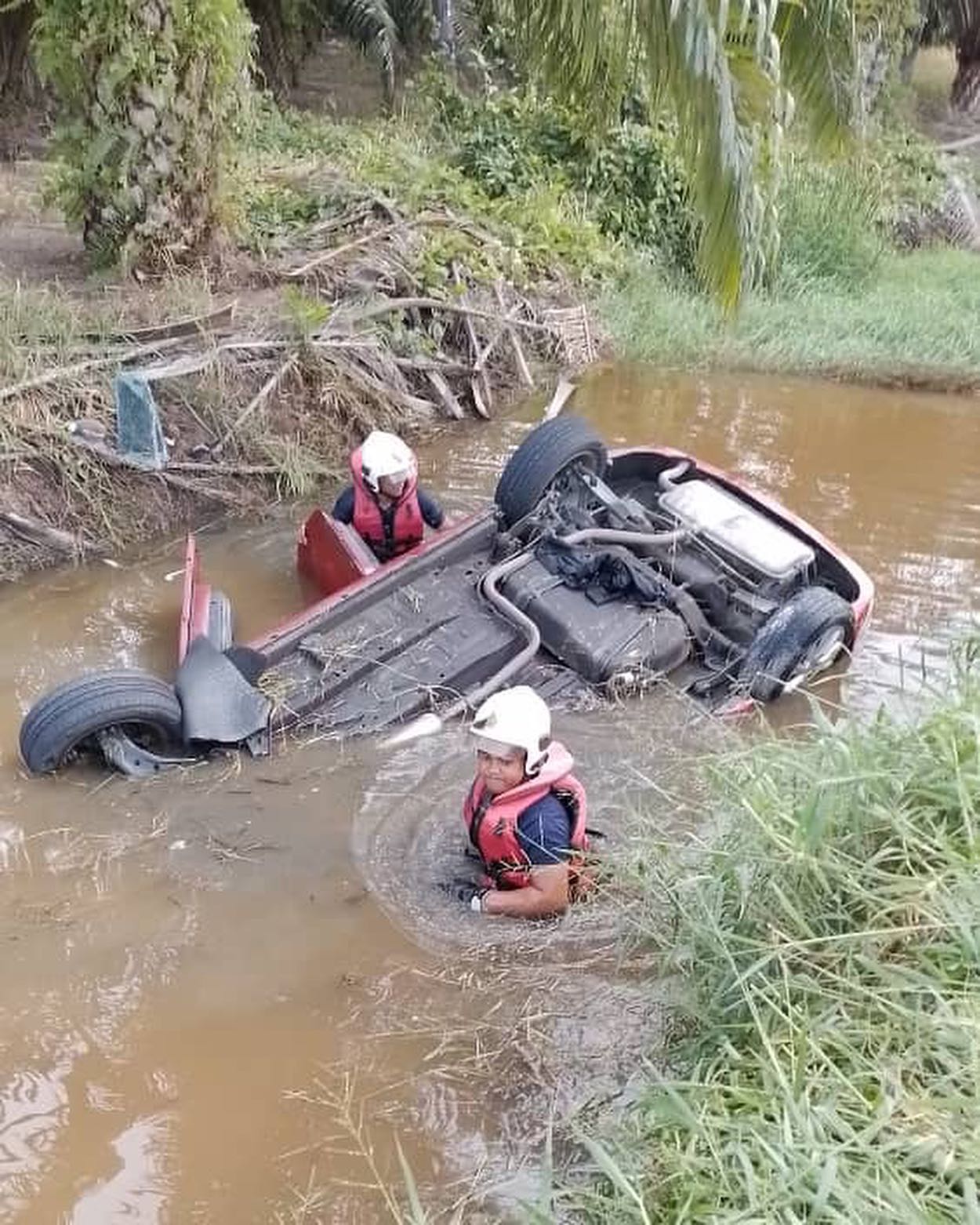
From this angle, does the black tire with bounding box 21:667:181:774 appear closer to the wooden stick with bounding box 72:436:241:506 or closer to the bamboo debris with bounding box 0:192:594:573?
the bamboo debris with bounding box 0:192:594:573

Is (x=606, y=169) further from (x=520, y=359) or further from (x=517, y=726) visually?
(x=517, y=726)

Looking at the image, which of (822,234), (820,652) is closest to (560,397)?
(820,652)

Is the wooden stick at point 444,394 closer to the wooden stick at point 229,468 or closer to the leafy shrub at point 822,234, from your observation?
the wooden stick at point 229,468

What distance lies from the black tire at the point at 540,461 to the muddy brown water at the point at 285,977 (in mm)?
1363

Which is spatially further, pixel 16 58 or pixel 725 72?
pixel 16 58

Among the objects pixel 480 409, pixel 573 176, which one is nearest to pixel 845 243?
pixel 573 176

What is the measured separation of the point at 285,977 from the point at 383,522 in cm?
307

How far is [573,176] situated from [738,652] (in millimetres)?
8457

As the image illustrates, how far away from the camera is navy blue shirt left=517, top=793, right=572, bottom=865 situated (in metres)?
4.66

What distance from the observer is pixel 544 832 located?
15.3 feet

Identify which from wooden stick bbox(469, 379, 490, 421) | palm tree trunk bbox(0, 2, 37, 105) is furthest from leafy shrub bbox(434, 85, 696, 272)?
palm tree trunk bbox(0, 2, 37, 105)

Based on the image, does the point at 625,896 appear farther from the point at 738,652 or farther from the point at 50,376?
the point at 50,376

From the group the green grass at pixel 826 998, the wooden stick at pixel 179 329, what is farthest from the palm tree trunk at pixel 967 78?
the green grass at pixel 826 998

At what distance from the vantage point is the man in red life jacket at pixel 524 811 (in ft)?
15.2
